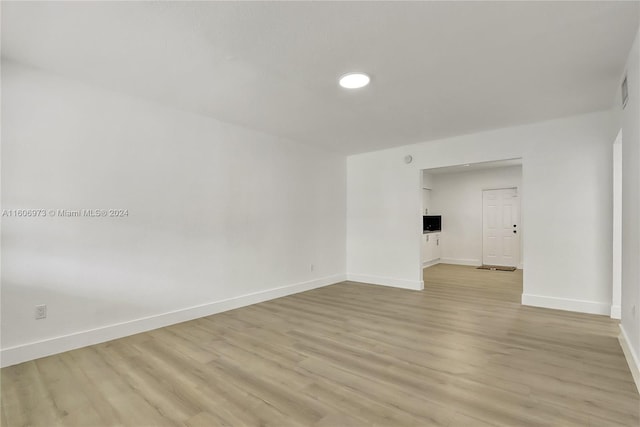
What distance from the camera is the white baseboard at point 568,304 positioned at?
3.84m

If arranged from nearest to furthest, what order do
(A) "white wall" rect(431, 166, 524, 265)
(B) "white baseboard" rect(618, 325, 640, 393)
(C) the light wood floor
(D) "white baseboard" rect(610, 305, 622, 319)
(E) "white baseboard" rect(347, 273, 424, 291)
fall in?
(C) the light wood floor
(B) "white baseboard" rect(618, 325, 640, 393)
(D) "white baseboard" rect(610, 305, 622, 319)
(E) "white baseboard" rect(347, 273, 424, 291)
(A) "white wall" rect(431, 166, 524, 265)

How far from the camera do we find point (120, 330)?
3.20 meters

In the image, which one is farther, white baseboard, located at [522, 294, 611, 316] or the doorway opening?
the doorway opening

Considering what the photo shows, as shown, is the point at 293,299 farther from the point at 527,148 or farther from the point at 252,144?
the point at 527,148

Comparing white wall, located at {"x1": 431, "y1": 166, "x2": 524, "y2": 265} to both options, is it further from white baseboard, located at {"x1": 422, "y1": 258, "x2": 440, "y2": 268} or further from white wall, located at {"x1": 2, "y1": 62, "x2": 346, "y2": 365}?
white wall, located at {"x1": 2, "y1": 62, "x2": 346, "y2": 365}

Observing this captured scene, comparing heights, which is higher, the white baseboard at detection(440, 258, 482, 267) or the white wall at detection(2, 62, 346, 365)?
the white wall at detection(2, 62, 346, 365)

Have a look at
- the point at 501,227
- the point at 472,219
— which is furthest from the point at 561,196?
the point at 472,219

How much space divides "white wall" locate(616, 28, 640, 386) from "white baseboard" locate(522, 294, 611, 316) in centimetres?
120

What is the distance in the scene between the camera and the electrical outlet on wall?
2.74 meters

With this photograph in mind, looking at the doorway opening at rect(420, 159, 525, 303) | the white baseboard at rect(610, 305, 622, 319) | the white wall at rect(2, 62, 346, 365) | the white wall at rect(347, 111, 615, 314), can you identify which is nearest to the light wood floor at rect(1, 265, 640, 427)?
the white baseboard at rect(610, 305, 622, 319)

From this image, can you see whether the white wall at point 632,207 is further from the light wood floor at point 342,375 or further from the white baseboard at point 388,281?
the white baseboard at point 388,281

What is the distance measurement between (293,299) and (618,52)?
446 centimetres

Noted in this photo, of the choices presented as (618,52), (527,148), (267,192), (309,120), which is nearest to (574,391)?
(618,52)

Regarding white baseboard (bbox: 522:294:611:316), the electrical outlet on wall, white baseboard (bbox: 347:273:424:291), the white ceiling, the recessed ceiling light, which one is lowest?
white baseboard (bbox: 347:273:424:291)
